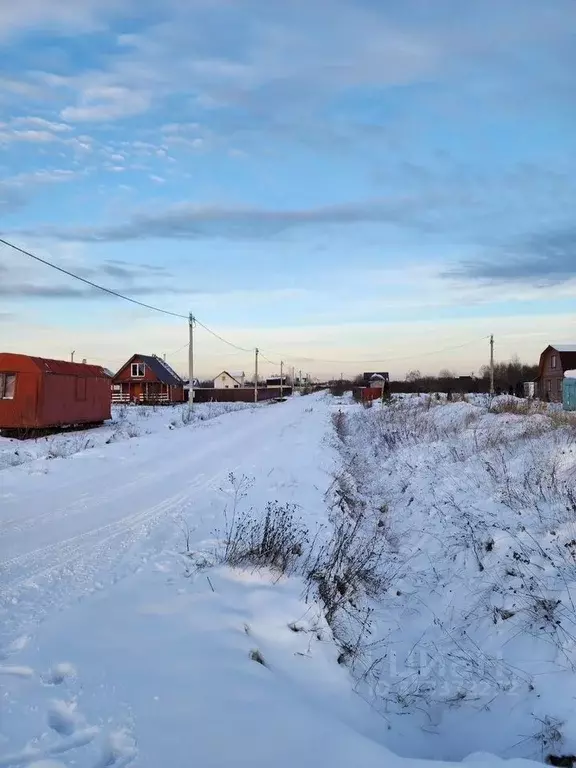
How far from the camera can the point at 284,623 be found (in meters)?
4.77

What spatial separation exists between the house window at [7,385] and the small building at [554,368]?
115ft

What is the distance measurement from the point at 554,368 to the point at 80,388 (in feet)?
116

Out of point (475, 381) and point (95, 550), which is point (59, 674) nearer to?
point (95, 550)

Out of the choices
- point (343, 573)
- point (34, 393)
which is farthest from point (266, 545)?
point (34, 393)

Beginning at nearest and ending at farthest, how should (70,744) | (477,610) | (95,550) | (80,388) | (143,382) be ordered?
(70,744), (477,610), (95,550), (80,388), (143,382)

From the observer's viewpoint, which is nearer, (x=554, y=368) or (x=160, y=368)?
(x=554, y=368)

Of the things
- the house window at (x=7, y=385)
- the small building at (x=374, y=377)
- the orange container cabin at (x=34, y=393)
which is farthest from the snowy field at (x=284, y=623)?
the small building at (x=374, y=377)

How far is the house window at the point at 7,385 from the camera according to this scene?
24.3 meters

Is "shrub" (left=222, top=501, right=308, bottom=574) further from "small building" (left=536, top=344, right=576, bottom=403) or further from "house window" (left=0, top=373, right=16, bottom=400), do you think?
"small building" (left=536, top=344, right=576, bottom=403)

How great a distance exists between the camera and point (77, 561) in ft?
18.7

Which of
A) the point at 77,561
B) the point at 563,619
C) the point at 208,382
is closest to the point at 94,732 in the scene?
the point at 77,561

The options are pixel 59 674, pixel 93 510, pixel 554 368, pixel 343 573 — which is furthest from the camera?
pixel 554 368

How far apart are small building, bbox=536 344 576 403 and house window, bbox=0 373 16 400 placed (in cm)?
3495

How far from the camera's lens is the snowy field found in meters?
3.16
